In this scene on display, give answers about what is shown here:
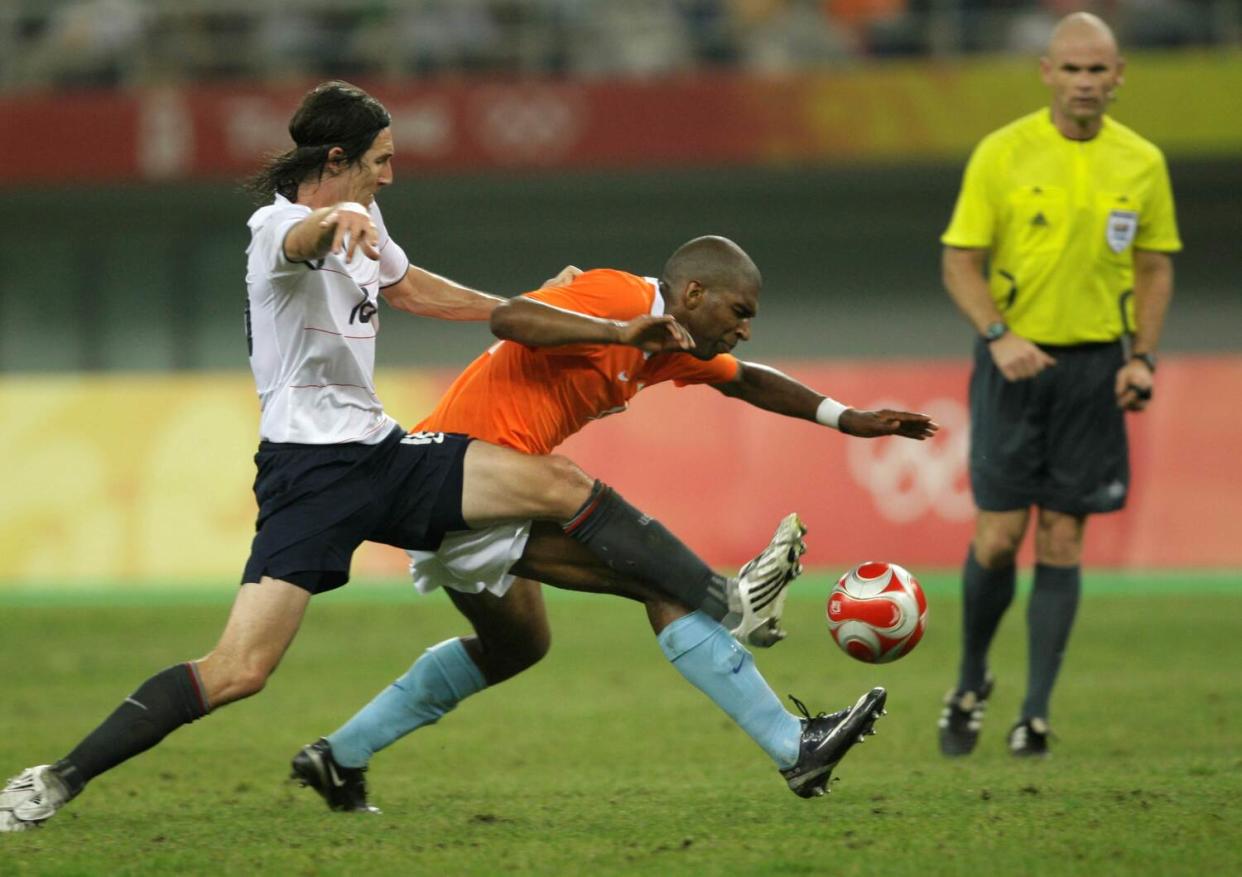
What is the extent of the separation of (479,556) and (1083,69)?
339 centimetres

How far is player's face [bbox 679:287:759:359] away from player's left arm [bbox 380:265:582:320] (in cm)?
59

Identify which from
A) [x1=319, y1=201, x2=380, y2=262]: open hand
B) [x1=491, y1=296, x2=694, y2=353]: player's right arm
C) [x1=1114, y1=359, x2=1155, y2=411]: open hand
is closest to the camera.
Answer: [x1=319, y1=201, x2=380, y2=262]: open hand

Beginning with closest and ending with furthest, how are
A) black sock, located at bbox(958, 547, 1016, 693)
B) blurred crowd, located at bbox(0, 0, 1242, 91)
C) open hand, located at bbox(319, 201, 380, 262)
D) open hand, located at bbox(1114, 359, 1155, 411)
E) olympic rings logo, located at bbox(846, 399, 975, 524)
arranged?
open hand, located at bbox(319, 201, 380, 262) → open hand, located at bbox(1114, 359, 1155, 411) → black sock, located at bbox(958, 547, 1016, 693) → olympic rings logo, located at bbox(846, 399, 975, 524) → blurred crowd, located at bbox(0, 0, 1242, 91)

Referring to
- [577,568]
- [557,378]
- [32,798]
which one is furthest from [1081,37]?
[32,798]

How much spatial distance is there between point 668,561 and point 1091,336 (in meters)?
2.68

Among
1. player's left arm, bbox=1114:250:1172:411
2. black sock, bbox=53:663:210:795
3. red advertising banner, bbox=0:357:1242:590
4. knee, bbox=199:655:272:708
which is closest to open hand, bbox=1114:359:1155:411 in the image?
player's left arm, bbox=1114:250:1172:411

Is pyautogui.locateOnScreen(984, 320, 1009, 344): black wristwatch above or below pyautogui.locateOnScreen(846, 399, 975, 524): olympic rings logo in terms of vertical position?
above

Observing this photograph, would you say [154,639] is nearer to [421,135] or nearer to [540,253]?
[421,135]

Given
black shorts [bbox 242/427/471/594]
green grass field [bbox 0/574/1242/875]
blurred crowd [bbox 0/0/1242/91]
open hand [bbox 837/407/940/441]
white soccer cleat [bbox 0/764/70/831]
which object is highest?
blurred crowd [bbox 0/0/1242/91]

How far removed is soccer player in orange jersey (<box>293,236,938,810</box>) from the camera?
5609mm

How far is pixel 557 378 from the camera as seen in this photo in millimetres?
5918

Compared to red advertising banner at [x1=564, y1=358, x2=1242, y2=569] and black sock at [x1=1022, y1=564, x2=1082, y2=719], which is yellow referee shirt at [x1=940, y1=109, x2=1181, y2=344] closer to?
black sock at [x1=1022, y1=564, x2=1082, y2=719]

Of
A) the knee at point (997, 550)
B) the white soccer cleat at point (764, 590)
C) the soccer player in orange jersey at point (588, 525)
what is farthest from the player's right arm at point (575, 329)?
the knee at point (997, 550)

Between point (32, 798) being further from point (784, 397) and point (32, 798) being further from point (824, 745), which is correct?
point (784, 397)
